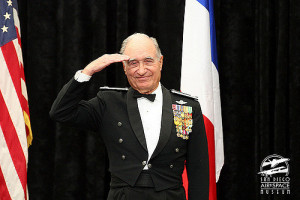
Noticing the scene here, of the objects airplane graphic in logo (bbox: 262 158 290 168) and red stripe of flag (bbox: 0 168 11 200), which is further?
airplane graphic in logo (bbox: 262 158 290 168)

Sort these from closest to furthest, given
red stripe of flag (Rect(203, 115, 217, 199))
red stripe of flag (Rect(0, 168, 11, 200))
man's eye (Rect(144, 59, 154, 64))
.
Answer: man's eye (Rect(144, 59, 154, 64)), red stripe of flag (Rect(0, 168, 11, 200)), red stripe of flag (Rect(203, 115, 217, 199))

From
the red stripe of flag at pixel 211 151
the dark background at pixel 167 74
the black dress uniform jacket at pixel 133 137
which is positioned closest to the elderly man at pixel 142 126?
the black dress uniform jacket at pixel 133 137

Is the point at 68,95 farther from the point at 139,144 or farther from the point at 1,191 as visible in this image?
the point at 1,191

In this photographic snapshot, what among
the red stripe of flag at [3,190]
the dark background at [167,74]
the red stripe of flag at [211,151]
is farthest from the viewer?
the dark background at [167,74]

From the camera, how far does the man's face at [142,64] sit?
199 centimetres

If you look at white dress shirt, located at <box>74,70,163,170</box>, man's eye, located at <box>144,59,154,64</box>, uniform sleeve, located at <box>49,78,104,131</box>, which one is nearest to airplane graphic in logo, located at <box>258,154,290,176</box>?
white dress shirt, located at <box>74,70,163,170</box>

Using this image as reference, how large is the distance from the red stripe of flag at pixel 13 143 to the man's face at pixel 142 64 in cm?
118

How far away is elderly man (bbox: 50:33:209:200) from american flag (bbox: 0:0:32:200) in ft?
3.23

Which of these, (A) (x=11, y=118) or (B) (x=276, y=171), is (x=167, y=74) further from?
(A) (x=11, y=118)

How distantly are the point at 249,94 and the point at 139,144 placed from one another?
201 centimetres

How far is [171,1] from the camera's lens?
3713mm

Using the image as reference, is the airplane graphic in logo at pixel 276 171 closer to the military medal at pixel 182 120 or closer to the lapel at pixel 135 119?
the military medal at pixel 182 120

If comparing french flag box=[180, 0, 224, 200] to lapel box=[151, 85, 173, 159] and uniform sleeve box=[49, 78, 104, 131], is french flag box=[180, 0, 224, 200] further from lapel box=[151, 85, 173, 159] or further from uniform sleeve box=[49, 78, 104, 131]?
uniform sleeve box=[49, 78, 104, 131]

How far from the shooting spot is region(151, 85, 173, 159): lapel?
1.94 meters
